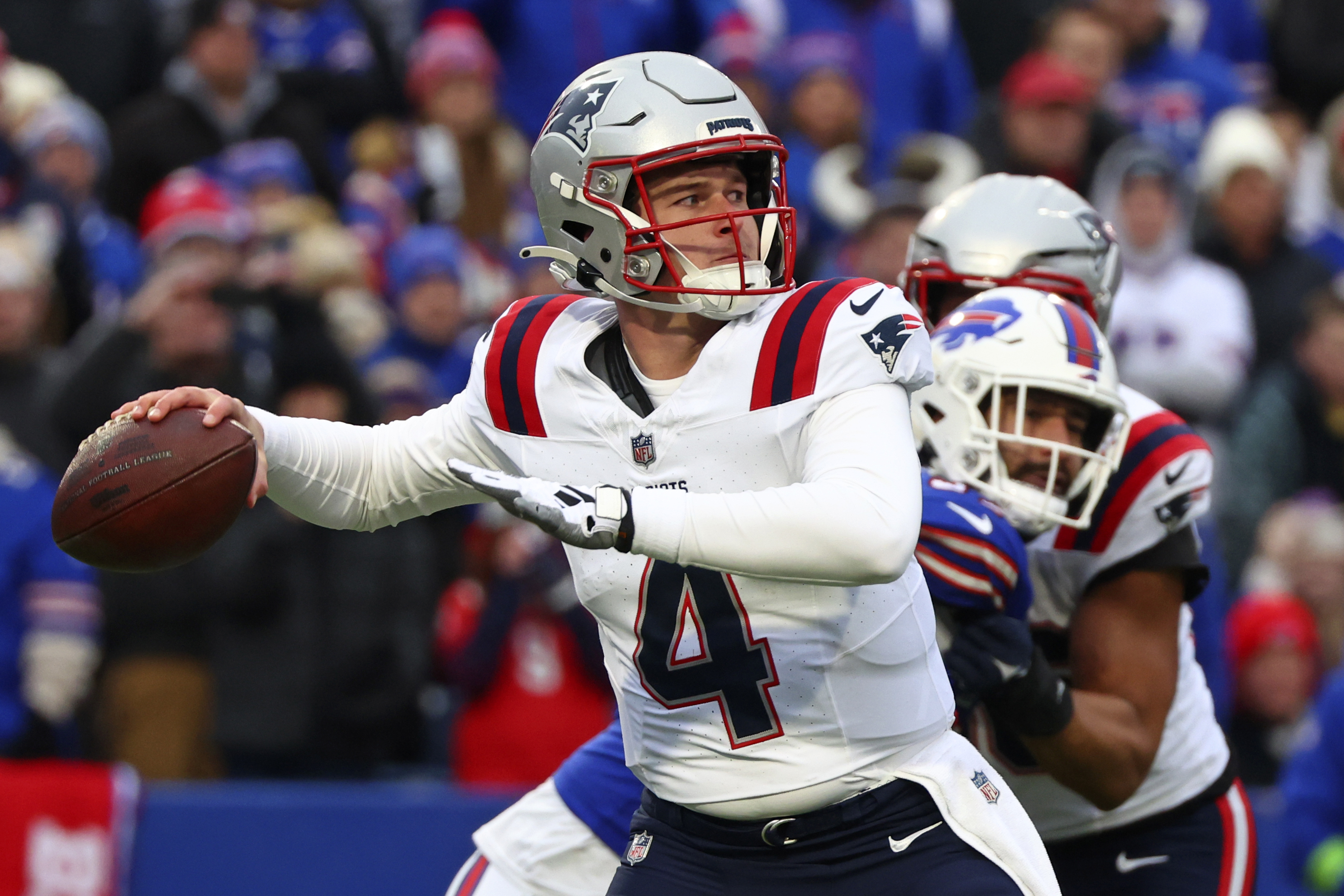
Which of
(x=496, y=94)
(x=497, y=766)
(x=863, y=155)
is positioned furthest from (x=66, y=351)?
(x=863, y=155)

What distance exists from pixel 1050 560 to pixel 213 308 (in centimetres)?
334

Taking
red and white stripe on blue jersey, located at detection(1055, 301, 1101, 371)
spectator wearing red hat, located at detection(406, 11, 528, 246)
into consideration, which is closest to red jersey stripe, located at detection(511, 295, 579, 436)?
red and white stripe on blue jersey, located at detection(1055, 301, 1101, 371)

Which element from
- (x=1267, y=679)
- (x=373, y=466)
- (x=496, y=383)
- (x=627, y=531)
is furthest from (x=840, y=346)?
(x=1267, y=679)

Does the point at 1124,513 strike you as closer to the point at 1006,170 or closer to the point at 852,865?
the point at 852,865

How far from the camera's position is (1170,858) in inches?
135

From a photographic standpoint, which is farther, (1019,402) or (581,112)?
(1019,402)

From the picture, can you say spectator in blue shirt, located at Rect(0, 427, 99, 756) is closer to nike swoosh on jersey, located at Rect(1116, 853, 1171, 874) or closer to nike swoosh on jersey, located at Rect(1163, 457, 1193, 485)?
nike swoosh on jersey, located at Rect(1116, 853, 1171, 874)

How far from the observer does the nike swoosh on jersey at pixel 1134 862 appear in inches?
135

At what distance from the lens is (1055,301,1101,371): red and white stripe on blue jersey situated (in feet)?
10.6

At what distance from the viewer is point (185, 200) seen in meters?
6.66

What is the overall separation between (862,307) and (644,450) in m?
0.37

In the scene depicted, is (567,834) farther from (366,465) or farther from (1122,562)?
(1122,562)

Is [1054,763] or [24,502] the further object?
[24,502]

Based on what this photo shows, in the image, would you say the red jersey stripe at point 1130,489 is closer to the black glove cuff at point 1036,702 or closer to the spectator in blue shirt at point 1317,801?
the black glove cuff at point 1036,702
